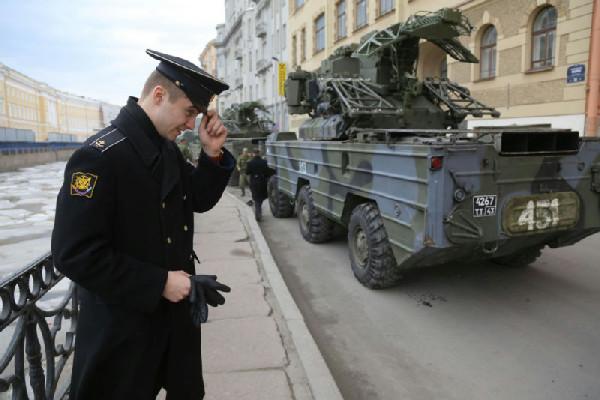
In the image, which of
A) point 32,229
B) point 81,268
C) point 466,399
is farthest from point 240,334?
point 32,229

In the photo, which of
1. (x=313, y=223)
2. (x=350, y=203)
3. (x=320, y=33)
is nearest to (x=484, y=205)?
(x=350, y=203)

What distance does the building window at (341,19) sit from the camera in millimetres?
21758

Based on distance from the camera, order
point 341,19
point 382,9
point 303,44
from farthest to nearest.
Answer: point 303,44 → point 341,19 → point 382,9

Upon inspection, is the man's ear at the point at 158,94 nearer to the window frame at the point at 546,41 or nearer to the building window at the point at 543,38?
the window frame at the point at 546,41

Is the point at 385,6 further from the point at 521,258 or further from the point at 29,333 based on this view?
the point at 29,333

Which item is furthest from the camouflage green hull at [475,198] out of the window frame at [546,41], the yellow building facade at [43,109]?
the yellow building facade at [43,109]

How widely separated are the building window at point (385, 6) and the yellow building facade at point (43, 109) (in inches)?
1167

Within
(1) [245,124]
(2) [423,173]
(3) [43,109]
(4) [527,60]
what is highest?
(3) [43,109]

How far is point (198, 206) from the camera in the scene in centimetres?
212

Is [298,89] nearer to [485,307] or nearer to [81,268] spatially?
[485,307]

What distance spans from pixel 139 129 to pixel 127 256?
1.54 feet

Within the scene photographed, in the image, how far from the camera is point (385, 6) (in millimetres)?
17531

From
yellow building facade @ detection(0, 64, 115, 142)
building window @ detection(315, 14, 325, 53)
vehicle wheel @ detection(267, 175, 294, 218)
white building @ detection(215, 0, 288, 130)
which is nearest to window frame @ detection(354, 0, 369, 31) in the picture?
building window @ detection(315, 14, 325, 53)

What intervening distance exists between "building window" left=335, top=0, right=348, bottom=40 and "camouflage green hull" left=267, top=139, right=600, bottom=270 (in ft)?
60.6
